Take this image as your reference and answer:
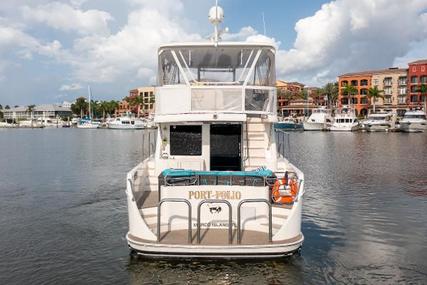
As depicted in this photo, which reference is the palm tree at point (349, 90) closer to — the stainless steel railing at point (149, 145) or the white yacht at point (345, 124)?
the white yacht at point (345, 124)

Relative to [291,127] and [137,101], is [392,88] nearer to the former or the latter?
[291,127]

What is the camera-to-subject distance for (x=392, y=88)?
128m

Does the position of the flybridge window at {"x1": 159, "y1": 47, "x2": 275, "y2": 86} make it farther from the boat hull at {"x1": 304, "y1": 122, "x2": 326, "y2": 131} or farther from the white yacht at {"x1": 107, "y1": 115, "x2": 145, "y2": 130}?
the white yacht at {"x1": 107, "y1": 115, "x2": 145, "y2": 130}

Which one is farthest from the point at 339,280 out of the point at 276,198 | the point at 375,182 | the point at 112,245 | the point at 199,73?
the point at 375,182

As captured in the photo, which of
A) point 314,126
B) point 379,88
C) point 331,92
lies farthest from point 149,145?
point 331,92

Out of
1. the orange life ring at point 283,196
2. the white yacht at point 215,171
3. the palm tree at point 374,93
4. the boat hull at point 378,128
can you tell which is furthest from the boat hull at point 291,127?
the orange life ring at point 283,196

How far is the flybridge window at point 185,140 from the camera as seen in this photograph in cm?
1413

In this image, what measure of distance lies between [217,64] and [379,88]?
126 metres

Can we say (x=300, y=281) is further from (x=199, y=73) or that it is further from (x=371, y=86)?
(x=371, y=86)

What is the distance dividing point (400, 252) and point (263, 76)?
24.2ft

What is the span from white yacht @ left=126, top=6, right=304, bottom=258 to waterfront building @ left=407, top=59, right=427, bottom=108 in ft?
386

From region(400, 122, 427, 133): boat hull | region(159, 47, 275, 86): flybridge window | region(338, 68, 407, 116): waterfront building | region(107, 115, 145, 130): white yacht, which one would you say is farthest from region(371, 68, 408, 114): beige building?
region(159, 47, 275, 86): flybridge window

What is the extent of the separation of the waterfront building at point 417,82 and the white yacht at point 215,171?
4629 inches

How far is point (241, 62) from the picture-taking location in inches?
615
